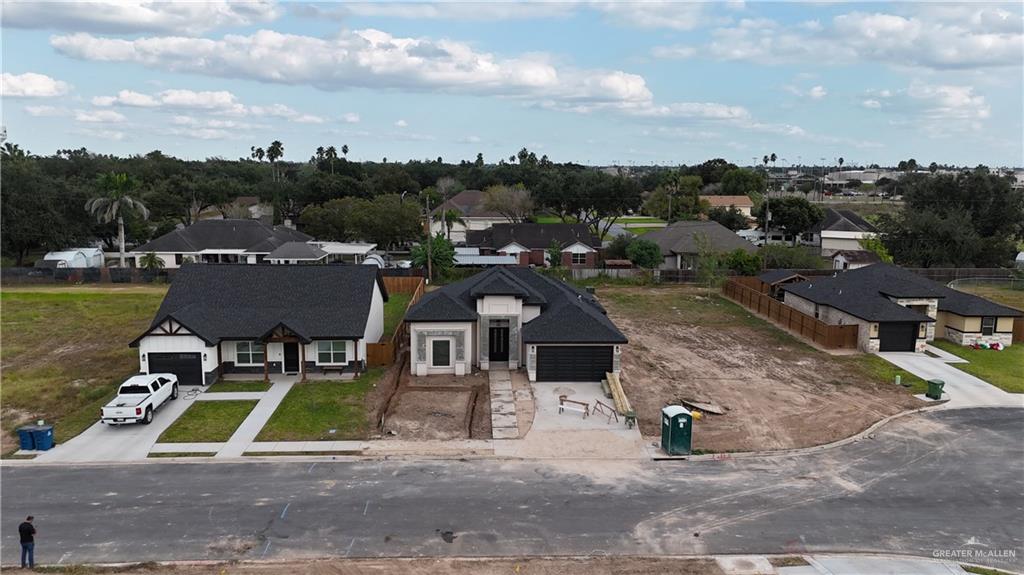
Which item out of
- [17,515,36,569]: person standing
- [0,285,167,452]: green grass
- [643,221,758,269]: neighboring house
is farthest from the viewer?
[643,221,758,269]: neighboring house

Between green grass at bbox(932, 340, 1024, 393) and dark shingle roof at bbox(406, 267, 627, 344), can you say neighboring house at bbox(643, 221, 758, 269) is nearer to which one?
green grass at bbox(932, 340, 1024, 393)

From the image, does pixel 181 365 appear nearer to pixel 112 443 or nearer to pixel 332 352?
pixel 332 352

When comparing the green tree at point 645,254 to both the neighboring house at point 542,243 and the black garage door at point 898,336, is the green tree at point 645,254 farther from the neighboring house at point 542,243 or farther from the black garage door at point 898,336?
the black garage door at point 898,336

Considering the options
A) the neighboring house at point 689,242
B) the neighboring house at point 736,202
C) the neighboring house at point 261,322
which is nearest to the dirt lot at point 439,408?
the neighboring house at point 261,322

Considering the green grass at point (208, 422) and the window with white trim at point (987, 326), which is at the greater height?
the window with white trim at point (987, 326)

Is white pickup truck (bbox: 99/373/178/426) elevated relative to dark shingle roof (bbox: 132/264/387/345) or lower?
lower

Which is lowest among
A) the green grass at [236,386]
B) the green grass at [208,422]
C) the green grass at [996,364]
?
the green grass at [208,422]

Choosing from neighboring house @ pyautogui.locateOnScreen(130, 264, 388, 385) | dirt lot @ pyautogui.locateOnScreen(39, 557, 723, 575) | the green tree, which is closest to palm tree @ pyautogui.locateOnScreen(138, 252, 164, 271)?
neighboring house @ pyautogui.locateOnScreen(130, 264, 388, 385)
